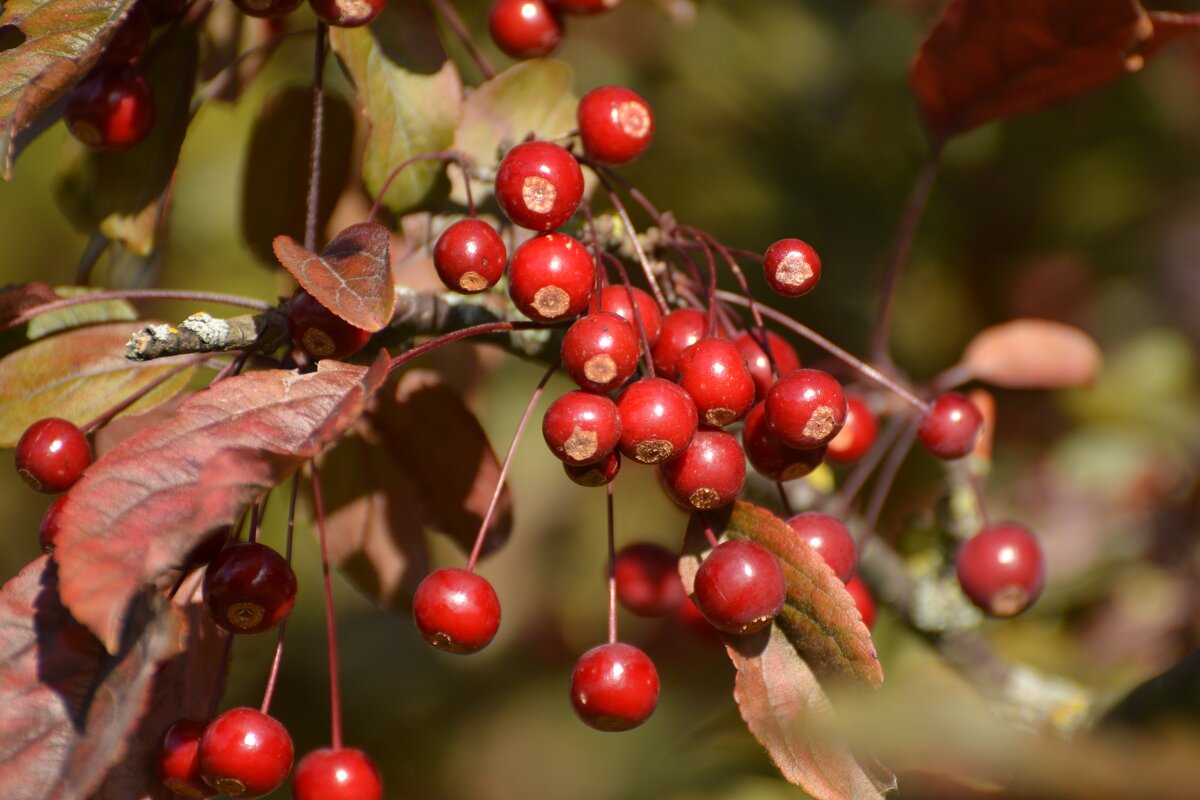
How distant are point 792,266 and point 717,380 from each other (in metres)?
0.17

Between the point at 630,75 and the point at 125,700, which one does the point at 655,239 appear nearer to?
the point at 125,700

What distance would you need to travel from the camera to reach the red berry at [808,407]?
1.01 metres

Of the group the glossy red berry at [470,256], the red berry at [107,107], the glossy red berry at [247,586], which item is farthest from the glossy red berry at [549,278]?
Result: the red berry at [107,107]

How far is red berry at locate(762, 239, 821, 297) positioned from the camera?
1.10 meters

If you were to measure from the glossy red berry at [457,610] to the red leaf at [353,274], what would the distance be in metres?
0.29

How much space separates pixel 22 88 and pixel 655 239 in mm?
700

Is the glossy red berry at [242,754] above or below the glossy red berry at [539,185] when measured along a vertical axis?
below

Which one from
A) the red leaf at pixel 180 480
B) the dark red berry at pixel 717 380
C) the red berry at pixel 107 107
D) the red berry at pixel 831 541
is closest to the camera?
the red leaf at pixel 180 480

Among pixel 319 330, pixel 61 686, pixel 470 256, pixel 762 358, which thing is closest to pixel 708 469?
pixel 762 358

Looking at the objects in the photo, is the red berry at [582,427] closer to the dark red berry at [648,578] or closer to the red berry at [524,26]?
the dark red berry at [648,578]

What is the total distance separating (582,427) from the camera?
3.18ft

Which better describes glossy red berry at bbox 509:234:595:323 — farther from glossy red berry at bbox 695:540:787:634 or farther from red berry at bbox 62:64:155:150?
red berry at bbox 62:64:155:150

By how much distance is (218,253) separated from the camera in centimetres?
269

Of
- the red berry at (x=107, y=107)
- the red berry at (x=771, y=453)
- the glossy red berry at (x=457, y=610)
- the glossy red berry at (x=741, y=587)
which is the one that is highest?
the red berry at (x=107, y=107)
